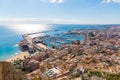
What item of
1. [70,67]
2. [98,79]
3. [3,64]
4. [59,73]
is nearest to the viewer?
[3,64]

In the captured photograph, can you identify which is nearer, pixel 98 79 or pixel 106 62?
pixel 98 79

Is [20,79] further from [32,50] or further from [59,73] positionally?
[32,50]

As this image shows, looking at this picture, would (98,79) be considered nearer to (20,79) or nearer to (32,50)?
(20,79)

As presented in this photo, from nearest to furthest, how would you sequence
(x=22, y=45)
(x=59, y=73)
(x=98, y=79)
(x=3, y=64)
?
1. (x=3, y=64)
2. (x=98, y=79)
3. (x=59, y=73)
4. (x=22, y=45)

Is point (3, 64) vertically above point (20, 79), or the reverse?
point (3, 64)

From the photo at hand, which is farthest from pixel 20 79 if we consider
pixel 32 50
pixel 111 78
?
pixel 32 50

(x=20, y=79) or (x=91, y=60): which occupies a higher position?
(x=20, y=79)

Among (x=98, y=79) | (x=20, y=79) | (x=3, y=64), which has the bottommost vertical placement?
(x=98, y=79)

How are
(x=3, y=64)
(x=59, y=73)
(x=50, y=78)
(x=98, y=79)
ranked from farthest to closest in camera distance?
(x=59, y=73)
(x=50, y=78)
(x=98, y=79)
(x=3, y=64)

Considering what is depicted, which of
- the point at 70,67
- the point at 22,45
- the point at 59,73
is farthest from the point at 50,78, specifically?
the point at 22,45
